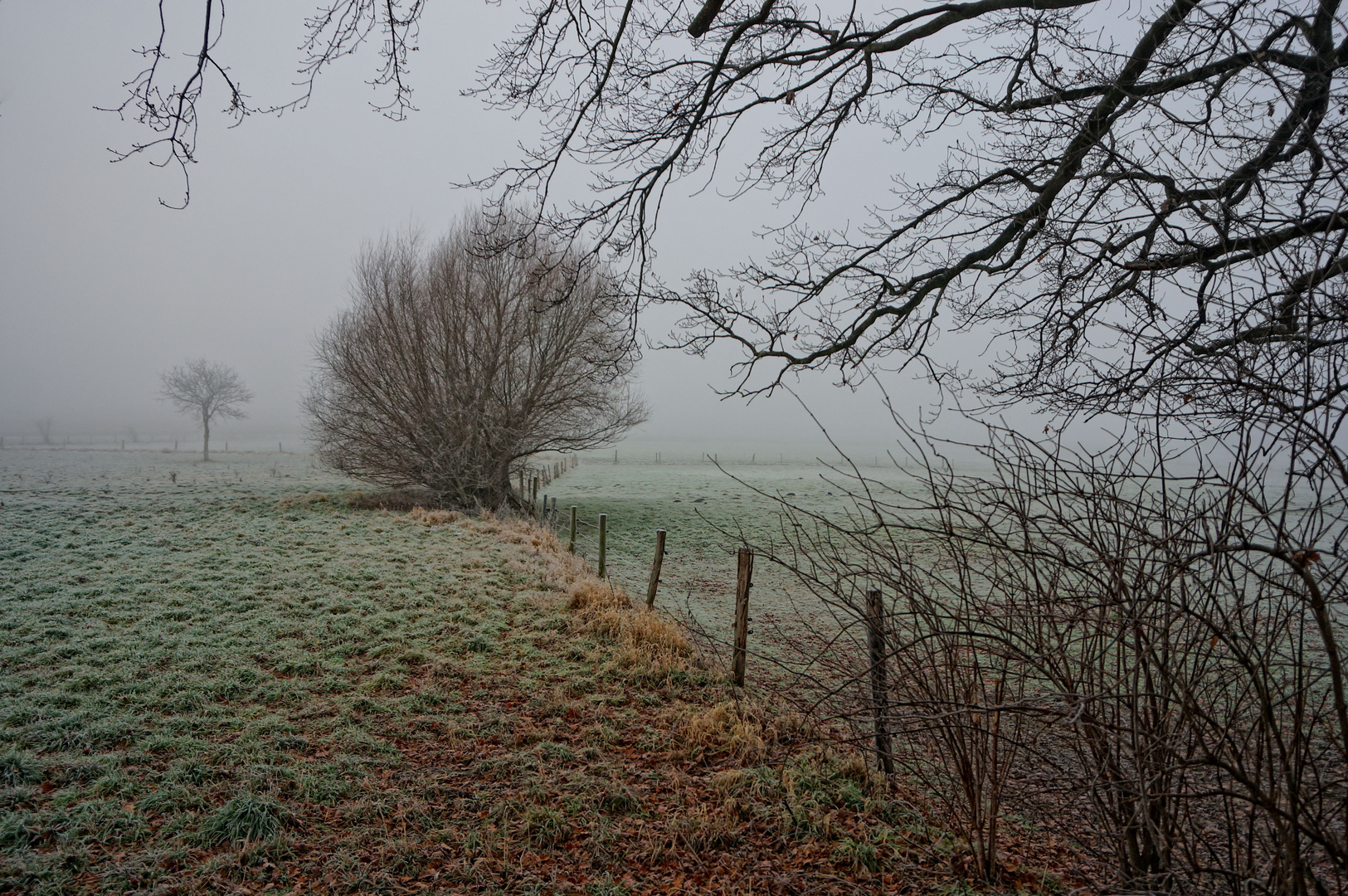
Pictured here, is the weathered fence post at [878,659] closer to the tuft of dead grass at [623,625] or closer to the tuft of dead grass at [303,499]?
the tuft of dead grass at [623,625]

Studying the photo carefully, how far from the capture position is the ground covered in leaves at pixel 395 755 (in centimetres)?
340

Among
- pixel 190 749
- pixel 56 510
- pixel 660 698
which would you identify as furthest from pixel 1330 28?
pixel 56 510

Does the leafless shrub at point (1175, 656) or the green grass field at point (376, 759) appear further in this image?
the green grass field at point (376, 759)

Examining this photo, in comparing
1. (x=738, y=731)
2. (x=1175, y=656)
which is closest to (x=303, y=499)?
(x=738, y=731)

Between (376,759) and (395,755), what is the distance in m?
0.12

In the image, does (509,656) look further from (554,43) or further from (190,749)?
(554,43)

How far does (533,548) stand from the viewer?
11.5 m

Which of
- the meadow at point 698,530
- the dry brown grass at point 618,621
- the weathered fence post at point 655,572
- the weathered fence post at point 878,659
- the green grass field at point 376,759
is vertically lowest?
the meadow at point 698,530

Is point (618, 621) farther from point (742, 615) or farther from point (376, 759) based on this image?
point (376, 759)

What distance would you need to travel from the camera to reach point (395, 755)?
4.52 meters

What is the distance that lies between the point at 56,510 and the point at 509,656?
48.1ft

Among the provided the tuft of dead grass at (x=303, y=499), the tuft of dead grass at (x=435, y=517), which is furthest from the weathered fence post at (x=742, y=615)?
the tuft of dead grass at (x=303, y=499)

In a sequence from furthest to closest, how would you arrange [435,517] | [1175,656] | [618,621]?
[435,517] < [618,621] < [1175,656]

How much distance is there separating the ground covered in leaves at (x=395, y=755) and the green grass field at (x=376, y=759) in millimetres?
18
